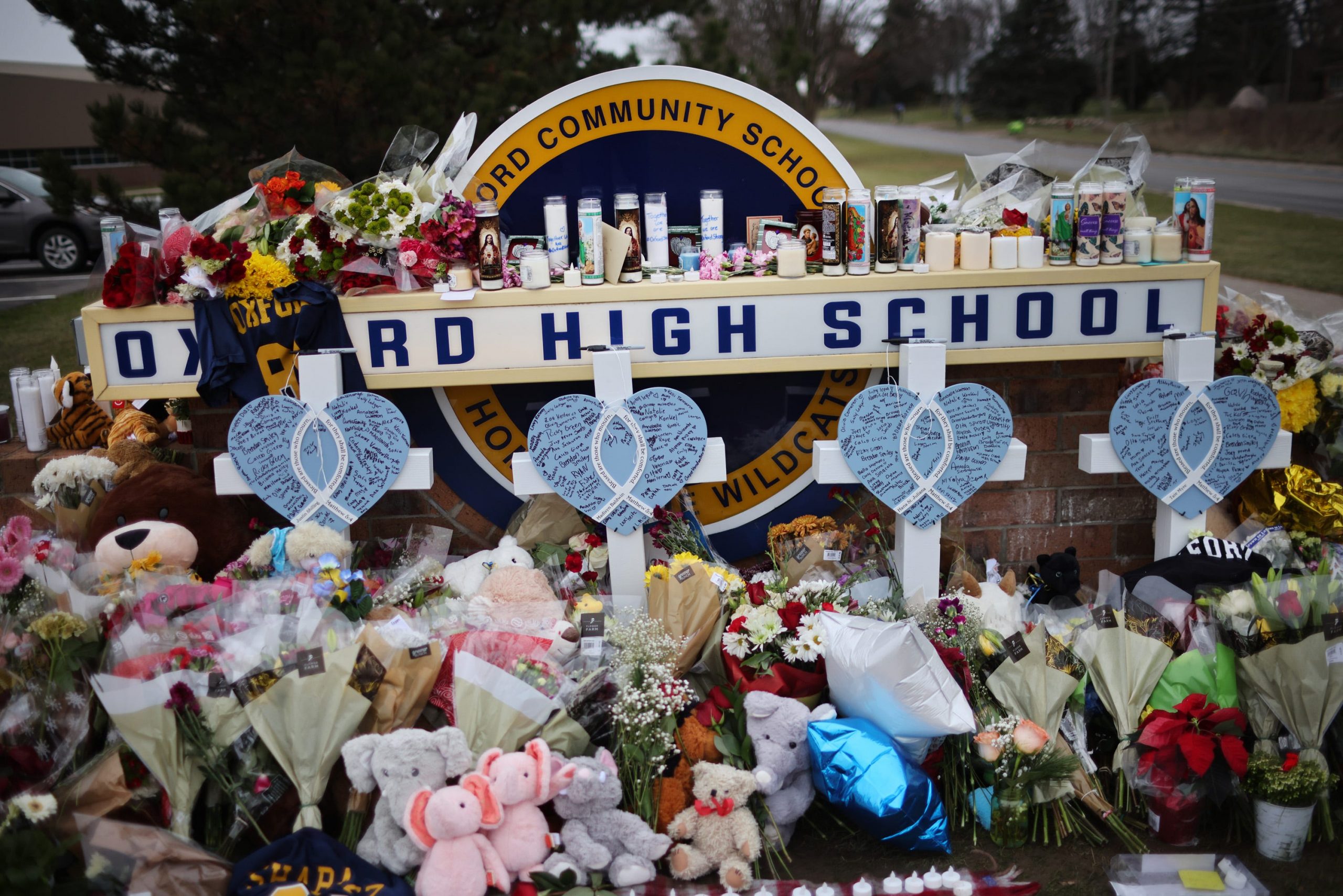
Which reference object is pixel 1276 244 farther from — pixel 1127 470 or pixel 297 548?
pixel 297 548

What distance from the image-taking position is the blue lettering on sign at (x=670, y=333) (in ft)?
11.2

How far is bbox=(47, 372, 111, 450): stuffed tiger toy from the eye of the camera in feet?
14.1

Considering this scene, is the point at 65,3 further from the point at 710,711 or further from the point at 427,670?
the point at 710,711

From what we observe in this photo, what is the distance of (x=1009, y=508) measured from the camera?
12.8ft

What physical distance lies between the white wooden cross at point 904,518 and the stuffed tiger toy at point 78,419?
2866 mm

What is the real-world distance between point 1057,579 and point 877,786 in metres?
1.08

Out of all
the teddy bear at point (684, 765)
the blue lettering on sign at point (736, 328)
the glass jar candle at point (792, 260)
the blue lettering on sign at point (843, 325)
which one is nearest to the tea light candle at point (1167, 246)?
the blue lettering on sign at point (843, 325)

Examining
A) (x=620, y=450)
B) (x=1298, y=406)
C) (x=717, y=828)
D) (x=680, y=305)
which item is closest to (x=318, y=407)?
(x=620, y=450)

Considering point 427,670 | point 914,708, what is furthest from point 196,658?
point 914,708

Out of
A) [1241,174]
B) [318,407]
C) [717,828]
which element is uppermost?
[1241,174]

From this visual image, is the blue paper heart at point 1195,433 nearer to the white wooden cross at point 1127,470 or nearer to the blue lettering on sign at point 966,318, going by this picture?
the white wooden cross at point 1127,470

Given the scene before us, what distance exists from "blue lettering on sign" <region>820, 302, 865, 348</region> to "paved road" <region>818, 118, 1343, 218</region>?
6.52 metres

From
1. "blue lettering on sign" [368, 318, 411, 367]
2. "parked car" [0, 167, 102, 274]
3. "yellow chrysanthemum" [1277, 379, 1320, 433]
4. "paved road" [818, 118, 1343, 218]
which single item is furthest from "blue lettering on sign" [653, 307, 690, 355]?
"parked car" [0, 167, 102, 274]

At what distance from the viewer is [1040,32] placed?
35.3m
